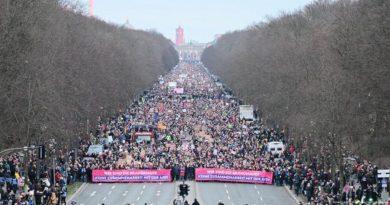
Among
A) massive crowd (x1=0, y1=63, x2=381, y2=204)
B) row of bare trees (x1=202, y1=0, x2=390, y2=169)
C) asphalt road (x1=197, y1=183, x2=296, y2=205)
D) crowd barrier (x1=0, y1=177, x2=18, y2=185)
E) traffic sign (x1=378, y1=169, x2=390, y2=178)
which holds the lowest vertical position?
asphalt road (x1=197, y1=183, x2=296, y2=205)

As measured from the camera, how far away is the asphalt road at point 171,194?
59344 millimetres

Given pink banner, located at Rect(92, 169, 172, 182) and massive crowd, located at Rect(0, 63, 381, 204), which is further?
pink banner, located at Rect(92, 169, 172, 182)

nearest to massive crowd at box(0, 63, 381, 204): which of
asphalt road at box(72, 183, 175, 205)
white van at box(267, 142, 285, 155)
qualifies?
white van at box(267, 142, 285, 155)

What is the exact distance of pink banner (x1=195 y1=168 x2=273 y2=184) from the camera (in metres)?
68.6

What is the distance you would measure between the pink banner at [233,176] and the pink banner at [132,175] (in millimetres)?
2301

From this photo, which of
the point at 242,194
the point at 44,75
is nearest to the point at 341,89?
the point at 242,194

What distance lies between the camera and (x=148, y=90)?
177125 mm

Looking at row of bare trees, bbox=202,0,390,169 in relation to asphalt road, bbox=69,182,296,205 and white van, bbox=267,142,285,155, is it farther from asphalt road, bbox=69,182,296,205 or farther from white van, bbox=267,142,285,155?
asphalt road, bbox=69,182,296,205

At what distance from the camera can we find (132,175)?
69.1 m

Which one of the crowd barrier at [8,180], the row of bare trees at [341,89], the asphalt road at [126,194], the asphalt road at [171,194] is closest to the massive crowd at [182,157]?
the crowd barrier at [8,180]

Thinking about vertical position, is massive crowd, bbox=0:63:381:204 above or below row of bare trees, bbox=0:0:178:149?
below

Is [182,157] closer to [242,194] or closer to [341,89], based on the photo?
[242,194]

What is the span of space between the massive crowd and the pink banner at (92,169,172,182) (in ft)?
1.84

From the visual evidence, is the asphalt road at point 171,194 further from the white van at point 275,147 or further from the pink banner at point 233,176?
the white van at point 275,147
